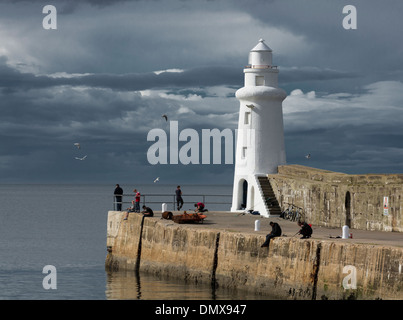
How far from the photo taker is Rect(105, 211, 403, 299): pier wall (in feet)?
86.7

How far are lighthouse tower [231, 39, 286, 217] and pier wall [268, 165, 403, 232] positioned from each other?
9.84 ft

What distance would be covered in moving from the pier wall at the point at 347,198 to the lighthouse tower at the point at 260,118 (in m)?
3.00

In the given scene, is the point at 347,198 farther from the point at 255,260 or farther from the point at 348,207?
the point at 255,260

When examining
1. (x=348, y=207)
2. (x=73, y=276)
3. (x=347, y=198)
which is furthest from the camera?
(x=73, y=276)

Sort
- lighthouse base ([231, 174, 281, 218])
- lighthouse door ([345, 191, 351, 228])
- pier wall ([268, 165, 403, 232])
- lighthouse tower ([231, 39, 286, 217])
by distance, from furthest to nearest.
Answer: lighthouse tower ([231, 39, 286, 217]) → lighthouse base ([231, 174, 281, 218]) → lighthouse door ([345, 191, 351, 228]) → pier wall ([268, 165, 403, 232])

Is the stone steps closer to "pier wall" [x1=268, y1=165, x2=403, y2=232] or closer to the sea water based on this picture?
"pier wall" [x1=268, y1=165, x2=403, y2=232]

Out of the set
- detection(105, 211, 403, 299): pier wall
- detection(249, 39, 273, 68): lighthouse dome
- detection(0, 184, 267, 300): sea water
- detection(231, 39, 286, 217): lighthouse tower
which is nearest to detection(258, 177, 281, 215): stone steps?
detection(231, 39, 286, 217): lighthouse tower

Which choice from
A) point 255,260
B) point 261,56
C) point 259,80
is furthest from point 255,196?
point 255,260

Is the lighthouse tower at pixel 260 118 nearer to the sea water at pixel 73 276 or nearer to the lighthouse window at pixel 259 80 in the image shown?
the lighthouse window at pixel 259 80

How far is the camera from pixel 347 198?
117ft

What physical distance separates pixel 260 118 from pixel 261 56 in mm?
3513
